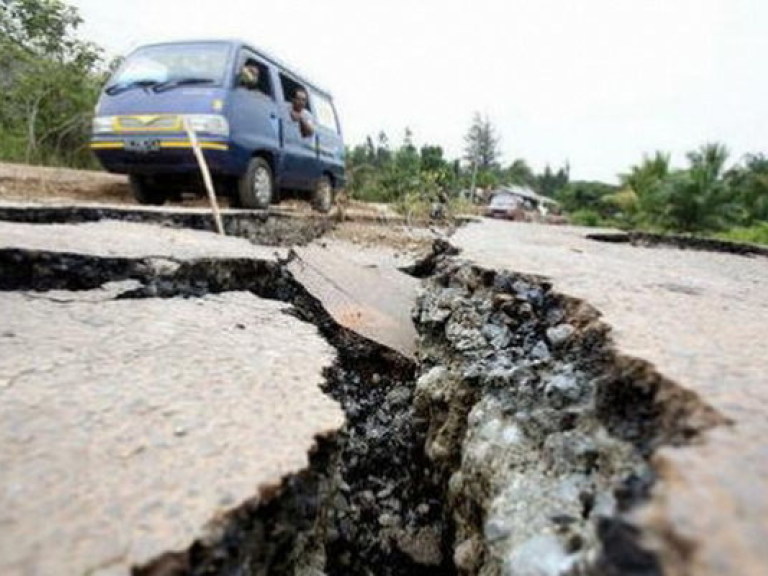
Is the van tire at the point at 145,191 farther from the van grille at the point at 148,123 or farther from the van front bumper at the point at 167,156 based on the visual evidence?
the van grille at the point at 148,123

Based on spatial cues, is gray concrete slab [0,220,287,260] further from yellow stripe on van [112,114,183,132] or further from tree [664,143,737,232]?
tree [664,143,737,232]

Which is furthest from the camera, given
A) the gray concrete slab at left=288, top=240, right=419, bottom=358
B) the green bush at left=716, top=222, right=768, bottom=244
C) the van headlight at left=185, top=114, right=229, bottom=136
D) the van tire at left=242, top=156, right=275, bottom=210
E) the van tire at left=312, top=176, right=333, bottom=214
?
the green bush at left=716, top=222, right=768, bottom=244

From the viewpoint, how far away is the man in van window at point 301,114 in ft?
20.5

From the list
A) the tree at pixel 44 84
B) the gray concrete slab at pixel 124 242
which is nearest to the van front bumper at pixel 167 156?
the gray concrete slab at pixel 124 242

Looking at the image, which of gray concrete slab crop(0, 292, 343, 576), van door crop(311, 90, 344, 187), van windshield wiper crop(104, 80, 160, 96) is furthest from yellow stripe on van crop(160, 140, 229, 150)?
gray concrete slab crop(0, 292, 343, 576)

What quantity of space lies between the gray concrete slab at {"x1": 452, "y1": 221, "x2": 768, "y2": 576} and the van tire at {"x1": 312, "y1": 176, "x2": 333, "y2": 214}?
430cm

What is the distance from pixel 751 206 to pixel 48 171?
27.9 m

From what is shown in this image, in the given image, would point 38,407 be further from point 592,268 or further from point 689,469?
point 592,268

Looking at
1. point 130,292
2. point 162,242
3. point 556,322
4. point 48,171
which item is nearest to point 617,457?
point 556,322

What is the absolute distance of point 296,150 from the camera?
6.15 metres

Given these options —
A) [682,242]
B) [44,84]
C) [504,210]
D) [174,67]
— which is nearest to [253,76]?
[174,67]

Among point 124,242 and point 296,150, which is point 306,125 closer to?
point 296,150

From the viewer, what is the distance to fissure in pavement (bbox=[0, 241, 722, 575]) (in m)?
0.83

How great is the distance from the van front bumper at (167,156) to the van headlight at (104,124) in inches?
2.5
